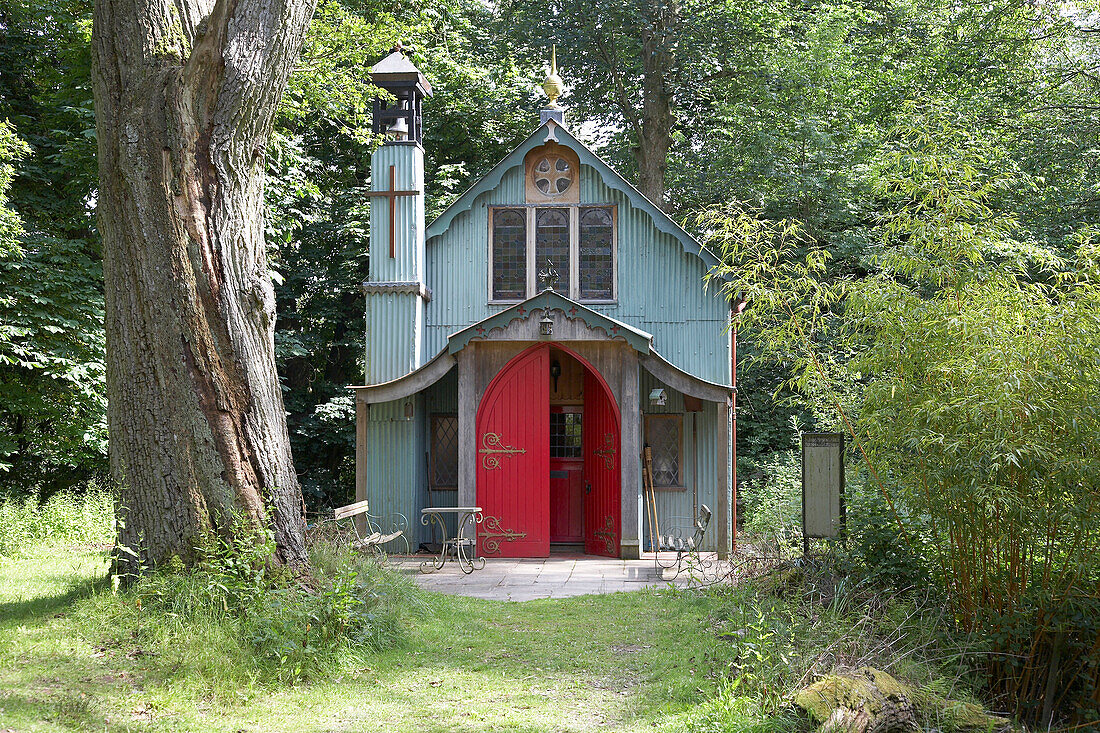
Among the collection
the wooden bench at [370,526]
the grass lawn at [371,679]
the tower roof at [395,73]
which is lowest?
the grass lawn at [371,679]

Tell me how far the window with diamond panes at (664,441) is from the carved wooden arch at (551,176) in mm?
3240

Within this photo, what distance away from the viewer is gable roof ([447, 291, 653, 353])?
11453 millimetres

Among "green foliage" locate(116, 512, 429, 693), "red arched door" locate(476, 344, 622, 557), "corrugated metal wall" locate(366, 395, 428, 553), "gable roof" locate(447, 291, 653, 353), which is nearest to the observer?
"green foliage" locate(116, 512, 429, 693)

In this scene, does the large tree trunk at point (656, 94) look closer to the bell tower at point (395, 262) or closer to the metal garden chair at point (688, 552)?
the bell tower at point (395, 262)

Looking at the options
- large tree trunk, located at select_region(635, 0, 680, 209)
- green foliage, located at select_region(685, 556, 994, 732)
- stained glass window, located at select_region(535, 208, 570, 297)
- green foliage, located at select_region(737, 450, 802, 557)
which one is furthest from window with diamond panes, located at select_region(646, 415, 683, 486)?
large tree trunk, located at select_region(635, 0, 680, 209)

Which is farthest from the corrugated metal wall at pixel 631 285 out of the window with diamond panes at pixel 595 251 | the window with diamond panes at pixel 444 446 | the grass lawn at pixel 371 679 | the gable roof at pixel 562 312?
the grass lawn at pixel 371 679

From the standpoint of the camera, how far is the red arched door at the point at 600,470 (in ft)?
39.5

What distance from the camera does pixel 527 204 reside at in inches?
504

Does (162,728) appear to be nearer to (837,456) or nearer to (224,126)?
(224,126)

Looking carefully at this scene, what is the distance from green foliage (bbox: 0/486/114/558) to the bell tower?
3.83m

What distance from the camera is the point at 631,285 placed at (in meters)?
12.8

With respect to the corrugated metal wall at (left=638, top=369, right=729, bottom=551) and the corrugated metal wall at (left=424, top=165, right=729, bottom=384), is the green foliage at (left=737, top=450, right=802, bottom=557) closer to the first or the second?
the corrugated metal wall at (left=638, top=369, right=729, bottom=551)

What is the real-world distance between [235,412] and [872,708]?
4.53 meters

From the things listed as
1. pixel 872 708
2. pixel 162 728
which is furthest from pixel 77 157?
pixel 872 708
